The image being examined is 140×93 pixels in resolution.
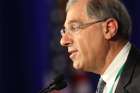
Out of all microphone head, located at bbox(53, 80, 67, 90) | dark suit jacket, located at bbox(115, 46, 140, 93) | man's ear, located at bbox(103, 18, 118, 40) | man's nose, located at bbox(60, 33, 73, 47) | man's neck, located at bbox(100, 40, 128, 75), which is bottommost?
microphone head, located at bbox(53, 80, 67, 90)

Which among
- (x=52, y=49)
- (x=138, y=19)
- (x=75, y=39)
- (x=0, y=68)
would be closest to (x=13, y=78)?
(x=0, y=68)

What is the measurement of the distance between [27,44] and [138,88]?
216 cm

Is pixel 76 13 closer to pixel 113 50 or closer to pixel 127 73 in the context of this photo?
pixel 113 50

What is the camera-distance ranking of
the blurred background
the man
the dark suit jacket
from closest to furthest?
the dark suit jacket
the man
the blurred background

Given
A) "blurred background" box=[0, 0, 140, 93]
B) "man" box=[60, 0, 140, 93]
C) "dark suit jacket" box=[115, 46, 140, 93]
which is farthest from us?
"blurred background" box=[0, 0, 140, 93]

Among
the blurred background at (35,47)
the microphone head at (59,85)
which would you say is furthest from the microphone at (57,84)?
the blurred background at (35,47)

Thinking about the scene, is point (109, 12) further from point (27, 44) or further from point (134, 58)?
point (27, 44)

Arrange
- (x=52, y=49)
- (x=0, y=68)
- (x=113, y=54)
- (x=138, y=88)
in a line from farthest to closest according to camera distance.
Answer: (x=0, y=68) < (x=52, y=49) < (x=113, y=54) < (x=138, y=88)

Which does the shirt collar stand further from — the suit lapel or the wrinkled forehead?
the wrinkled forehead

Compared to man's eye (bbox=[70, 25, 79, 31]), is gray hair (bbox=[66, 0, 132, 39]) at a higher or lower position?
higher

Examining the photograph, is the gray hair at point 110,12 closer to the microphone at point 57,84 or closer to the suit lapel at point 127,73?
the suit lapel at point 127,73

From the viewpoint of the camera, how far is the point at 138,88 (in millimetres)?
2303

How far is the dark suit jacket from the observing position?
2.32 metres

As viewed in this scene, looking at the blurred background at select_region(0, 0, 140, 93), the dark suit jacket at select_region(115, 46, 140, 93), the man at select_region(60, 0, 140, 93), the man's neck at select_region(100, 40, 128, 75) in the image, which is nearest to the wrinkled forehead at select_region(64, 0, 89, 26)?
the man at select_region(60, 0, 140, 93)
